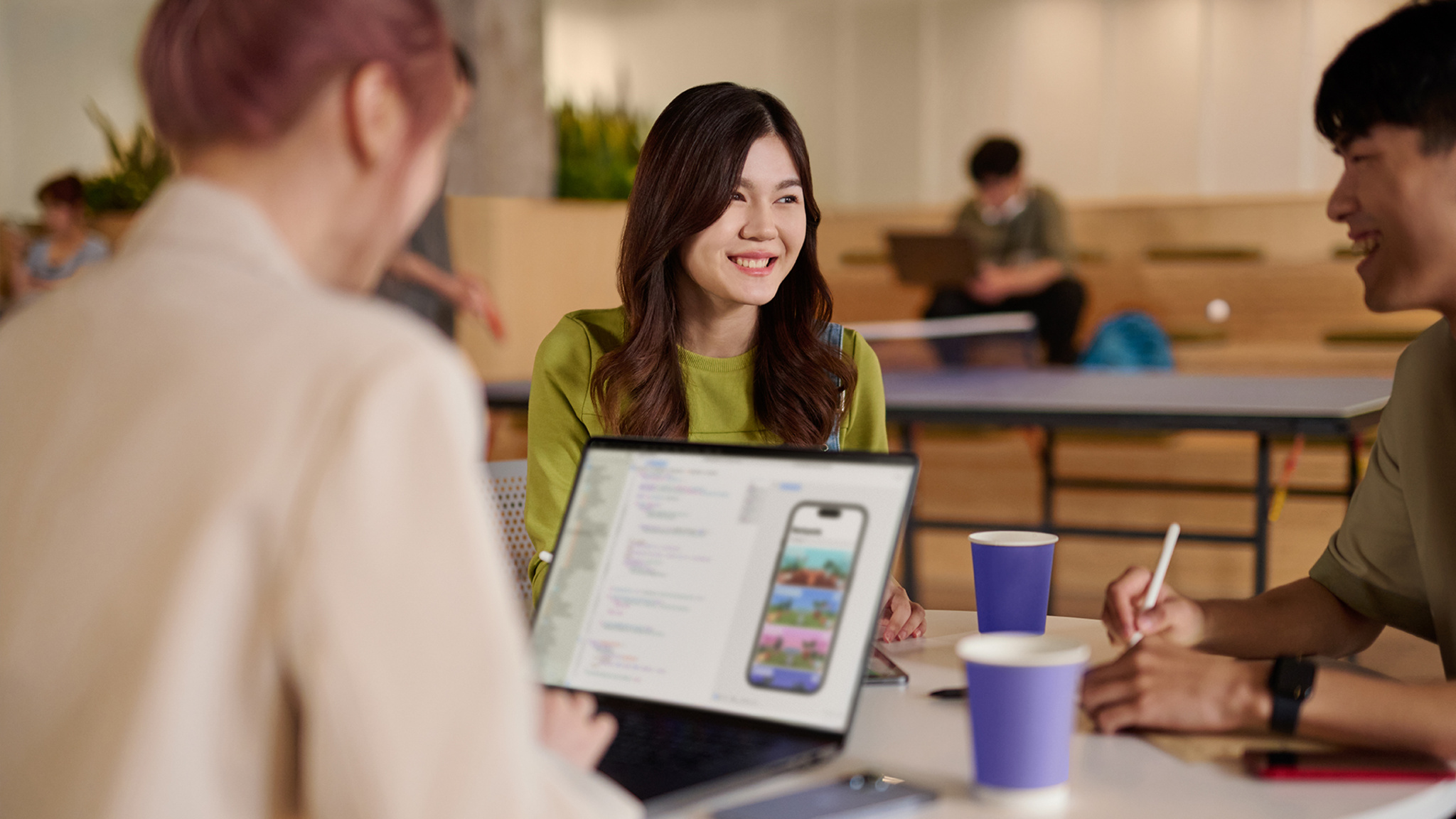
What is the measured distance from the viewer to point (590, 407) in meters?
1.61

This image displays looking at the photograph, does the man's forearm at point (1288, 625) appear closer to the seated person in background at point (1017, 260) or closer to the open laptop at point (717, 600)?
the open laptop at point (717, 600)

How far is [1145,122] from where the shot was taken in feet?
28.7

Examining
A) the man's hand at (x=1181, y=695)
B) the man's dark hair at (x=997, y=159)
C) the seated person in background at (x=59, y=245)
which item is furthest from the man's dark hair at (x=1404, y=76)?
the seated person in background at (x=59, y=245)

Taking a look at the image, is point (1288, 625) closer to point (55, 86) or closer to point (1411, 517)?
point (1411, 517)

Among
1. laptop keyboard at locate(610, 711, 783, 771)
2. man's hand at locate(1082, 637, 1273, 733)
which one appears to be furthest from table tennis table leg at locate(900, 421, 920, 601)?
laptop keyboard at locate(610, 711, 783, 771)

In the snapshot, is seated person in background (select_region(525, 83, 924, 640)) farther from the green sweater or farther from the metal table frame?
the metal table frame

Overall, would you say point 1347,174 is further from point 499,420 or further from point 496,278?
point 496,278

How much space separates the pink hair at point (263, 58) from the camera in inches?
25.2

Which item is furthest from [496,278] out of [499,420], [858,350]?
[858,350]

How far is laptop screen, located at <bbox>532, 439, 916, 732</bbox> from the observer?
94cm

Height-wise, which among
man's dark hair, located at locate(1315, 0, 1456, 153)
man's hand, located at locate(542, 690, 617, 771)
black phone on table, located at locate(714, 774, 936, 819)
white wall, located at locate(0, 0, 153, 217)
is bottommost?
black phone on table, located at locate(714, 774, 936, 819)

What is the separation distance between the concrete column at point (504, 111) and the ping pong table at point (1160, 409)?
8.59 feet

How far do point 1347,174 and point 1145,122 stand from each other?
801 centimetres

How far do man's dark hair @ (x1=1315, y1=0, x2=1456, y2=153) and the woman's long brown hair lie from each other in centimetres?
67
